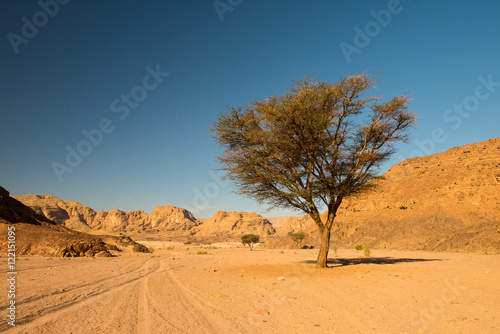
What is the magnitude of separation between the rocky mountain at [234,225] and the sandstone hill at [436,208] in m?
85.8

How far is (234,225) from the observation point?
145750 millimetres

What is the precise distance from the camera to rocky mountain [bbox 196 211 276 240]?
138 metres

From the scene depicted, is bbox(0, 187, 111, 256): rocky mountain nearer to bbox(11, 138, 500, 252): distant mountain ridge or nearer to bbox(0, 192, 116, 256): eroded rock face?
A: bbox(0, 192, 116, 256): eroded rock face

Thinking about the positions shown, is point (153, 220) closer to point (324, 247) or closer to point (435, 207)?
point (435, 207)

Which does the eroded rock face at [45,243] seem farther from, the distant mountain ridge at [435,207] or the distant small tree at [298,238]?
the distant small tree at [298,238]

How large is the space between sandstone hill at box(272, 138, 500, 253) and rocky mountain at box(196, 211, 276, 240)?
85845mm

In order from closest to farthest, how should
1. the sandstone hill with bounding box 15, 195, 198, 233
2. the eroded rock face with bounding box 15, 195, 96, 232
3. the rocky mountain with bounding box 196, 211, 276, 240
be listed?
the eroded rock face with bounding box 15, 195, 96, 232, the rocky mountain with bounding box 196, 211, 276, 240, the sandstone hill with bounding box 15, 195, 198, 233

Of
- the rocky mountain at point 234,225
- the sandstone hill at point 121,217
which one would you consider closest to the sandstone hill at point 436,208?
the rocky mountain at point 234,225

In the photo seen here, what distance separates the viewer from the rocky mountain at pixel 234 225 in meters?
138

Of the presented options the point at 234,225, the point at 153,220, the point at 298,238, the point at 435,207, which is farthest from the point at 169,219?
the point at 435,207

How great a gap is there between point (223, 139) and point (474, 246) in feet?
109

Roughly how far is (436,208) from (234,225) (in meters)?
114

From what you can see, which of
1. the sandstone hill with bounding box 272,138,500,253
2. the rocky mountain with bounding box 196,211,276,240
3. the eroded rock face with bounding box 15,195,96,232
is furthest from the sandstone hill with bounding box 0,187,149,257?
the eroded rock face with bounding box 15,195,96,232

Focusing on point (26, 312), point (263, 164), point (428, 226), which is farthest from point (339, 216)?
point (26, 312)
